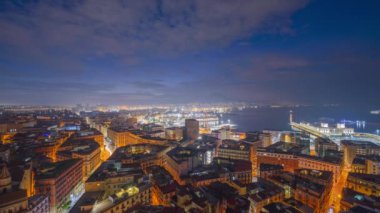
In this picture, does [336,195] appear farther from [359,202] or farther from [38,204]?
[38,204]

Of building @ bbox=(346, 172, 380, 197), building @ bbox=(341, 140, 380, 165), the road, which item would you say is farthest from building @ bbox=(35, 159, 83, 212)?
building @ bbox=(341, 140, 380, 165)

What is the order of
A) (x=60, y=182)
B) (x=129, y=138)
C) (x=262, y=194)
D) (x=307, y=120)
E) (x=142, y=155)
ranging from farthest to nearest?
(x=307, y=120)
(x=129, y=138)
(x=142, y=155)
(x=60, y=182)
(x=262, y=194)

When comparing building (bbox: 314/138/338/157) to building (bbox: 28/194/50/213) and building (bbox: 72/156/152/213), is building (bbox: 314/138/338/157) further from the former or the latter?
building (bbox: 28/194/50/213)

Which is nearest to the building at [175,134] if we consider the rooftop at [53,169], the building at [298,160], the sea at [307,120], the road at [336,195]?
the building at [298,160]


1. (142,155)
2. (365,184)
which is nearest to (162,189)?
(142,155)

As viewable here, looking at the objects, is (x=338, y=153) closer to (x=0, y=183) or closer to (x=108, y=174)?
(x=108, y=174)

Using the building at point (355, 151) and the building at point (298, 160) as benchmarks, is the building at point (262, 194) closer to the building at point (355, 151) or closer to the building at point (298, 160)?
the building at point (298, 160)

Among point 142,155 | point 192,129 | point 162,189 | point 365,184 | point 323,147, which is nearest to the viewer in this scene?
point 162,189

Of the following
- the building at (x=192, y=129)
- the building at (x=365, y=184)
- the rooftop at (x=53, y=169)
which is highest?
the building at (x=192, y=129)

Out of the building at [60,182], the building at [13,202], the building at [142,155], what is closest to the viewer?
the building at [13,202]
